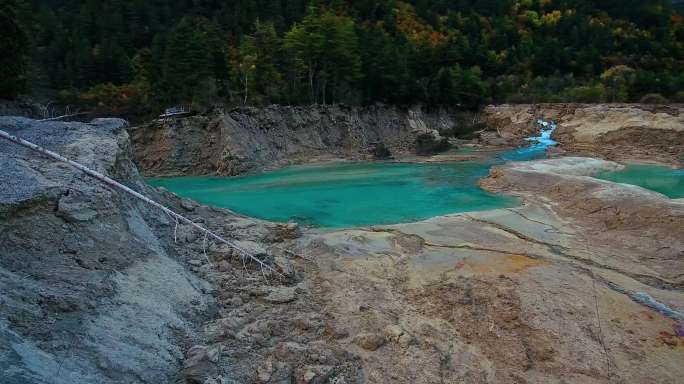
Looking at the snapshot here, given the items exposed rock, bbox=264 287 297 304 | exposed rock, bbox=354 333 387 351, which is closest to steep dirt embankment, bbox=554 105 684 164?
exposed rock, bbox=264 287 297 304

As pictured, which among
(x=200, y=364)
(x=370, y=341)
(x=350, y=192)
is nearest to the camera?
(x=200, y=364)

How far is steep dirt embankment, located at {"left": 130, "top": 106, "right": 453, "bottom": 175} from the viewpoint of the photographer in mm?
31312

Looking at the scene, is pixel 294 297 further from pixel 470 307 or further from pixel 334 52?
pixel 334 52

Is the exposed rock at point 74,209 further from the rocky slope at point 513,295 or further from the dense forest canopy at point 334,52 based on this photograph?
the dense forest canopy at point 334,52

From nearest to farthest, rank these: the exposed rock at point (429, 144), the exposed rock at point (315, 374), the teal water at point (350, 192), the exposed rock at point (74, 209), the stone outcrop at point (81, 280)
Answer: the stone outcrop at point (81, 280), the exposed rock at point (315, 374), the exposed rock at point (74, 209), the teal water at point (350, 192), the exposed rock at point (429, 144)

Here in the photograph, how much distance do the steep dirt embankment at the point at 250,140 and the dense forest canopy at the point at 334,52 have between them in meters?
4.13

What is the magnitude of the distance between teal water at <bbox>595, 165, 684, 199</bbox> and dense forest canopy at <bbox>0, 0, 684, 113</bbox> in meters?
22.2

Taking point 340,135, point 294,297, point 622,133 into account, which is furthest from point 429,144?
point 294,297

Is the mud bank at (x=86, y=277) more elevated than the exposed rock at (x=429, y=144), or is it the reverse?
the mud bank at (x=86, y=277)

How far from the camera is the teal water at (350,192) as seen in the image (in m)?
18.7

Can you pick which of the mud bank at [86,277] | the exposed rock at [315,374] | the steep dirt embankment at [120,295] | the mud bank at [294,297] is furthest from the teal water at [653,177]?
the mud bank at [86,277]

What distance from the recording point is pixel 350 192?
77.6 feet

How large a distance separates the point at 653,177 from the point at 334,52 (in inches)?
974

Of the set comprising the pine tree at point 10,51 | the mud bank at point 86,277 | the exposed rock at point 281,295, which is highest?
the pine tree at point 10,51
